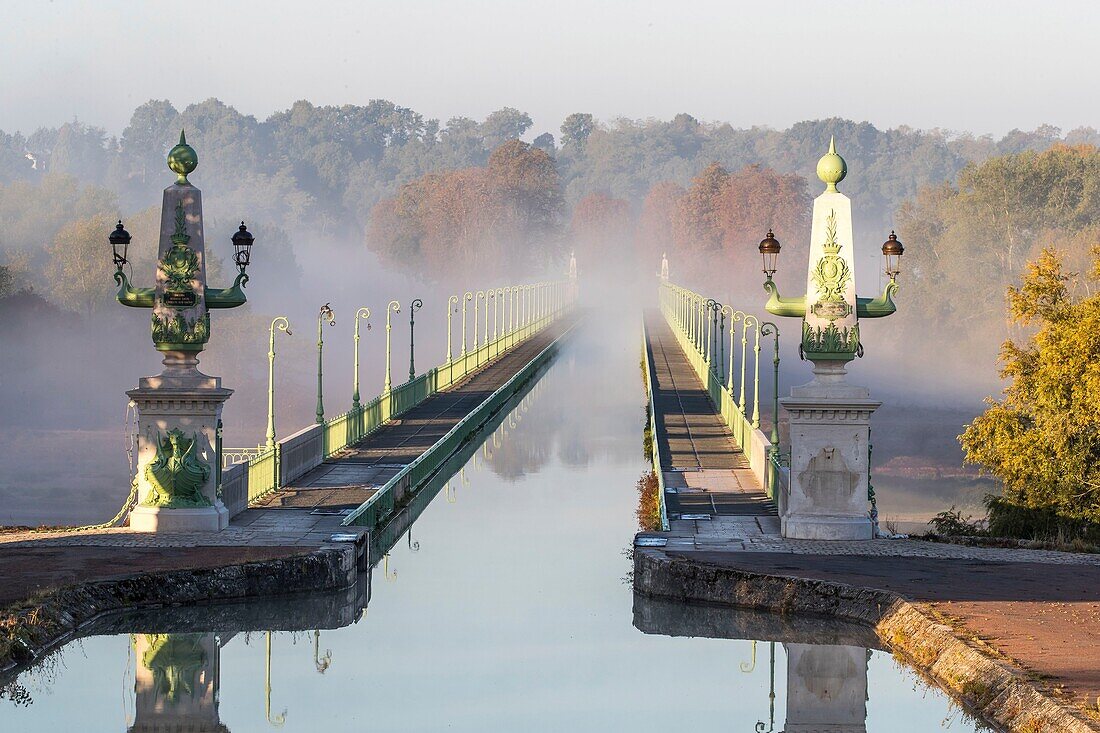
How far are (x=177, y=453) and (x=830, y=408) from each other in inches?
377

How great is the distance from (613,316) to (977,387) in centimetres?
9106

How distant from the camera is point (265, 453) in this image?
31.3 metres

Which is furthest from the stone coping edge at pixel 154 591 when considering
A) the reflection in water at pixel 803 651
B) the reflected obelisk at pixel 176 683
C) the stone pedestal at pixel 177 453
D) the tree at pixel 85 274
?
the tree at pixel 85 274

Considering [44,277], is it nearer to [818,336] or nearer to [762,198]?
[762,198]

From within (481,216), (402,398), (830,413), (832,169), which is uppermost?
(481,216)

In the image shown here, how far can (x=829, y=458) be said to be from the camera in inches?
987

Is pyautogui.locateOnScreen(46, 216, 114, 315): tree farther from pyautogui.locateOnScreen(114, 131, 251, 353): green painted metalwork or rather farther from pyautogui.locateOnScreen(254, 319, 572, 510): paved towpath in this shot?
pyautogui.locateOnScreen(114, 131, 251, 353): green painted metalwork

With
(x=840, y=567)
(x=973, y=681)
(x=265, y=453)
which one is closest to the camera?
(x=973, y=681)

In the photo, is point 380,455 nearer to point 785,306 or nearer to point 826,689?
point 785,306

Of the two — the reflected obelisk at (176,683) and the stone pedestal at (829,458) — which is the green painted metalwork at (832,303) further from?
the reflected obelisk at (176,683)

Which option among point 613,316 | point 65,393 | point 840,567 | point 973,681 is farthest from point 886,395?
point 613,316


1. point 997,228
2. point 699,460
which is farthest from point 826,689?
point 997,228

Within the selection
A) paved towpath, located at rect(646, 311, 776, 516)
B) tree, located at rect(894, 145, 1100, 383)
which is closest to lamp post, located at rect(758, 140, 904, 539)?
paved towpath, located at rect(646, 311, 776, 516)

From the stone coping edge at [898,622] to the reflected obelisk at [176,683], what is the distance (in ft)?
20.3
